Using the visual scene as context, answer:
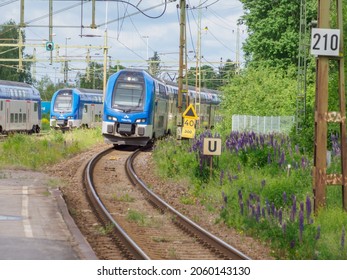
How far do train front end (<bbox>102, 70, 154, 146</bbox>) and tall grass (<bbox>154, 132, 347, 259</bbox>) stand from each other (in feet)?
20.5

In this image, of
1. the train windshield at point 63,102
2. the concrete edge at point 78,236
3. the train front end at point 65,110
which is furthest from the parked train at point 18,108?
the concrete edge at point 78,236

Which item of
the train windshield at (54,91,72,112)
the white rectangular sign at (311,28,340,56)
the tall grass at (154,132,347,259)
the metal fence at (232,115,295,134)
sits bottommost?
the tall grass at (154,132,347,259)

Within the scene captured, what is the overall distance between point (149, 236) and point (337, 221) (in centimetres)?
323

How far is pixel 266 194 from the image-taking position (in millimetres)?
17578

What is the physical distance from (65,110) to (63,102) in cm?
66

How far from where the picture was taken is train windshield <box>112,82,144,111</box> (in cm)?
3628

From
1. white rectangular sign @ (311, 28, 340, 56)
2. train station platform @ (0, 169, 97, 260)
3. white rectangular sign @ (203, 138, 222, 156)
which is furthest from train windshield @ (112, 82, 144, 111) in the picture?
white rectangular sign @ (311, 28, 340, 56)

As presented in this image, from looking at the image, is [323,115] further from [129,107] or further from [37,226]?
[129,107]

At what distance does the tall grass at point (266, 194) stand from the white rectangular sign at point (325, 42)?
8.52ft

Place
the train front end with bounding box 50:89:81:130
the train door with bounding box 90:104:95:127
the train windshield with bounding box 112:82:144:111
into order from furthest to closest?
the train door with bounding box 90:104:95:127 < the train front end with bounding box 50:89:81:130 < the train windshield with bounding box 112:82:144:111

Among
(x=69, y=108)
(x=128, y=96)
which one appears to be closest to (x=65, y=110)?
(x=69, y=108)

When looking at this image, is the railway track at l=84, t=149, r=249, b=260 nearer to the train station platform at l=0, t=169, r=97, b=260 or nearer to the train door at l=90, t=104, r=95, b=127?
the train station platform at l=0, t=169, r=97, b=260

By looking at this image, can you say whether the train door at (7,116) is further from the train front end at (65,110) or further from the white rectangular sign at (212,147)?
the white rectangular sign at (212,147)

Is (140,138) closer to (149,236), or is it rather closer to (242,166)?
(242,166)
